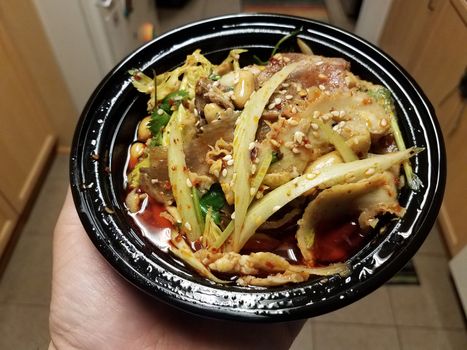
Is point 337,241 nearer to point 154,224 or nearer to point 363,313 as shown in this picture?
point 154,224

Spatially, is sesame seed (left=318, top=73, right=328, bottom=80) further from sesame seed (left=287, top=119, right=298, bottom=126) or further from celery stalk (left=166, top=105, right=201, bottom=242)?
celery stalk (left=166, top=105, right=201, bottom=242)

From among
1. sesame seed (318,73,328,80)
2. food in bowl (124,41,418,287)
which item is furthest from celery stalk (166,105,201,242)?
sesame seed (318,73,328,80)

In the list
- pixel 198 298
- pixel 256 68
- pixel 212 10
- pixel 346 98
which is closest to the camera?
pixel 198 298

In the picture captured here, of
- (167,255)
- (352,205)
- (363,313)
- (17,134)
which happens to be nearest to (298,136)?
(352,205)

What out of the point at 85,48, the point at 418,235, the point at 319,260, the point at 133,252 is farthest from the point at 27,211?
the point at 418,235

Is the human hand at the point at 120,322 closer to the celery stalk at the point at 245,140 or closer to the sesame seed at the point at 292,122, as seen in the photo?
the celery stalk at the point at 245,140

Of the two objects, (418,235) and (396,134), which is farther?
(396,134)

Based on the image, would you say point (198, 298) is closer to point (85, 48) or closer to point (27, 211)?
point (85, 48)
